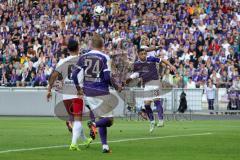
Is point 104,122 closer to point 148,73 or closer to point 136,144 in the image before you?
point 136,144

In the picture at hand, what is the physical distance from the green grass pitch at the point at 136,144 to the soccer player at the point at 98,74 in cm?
56

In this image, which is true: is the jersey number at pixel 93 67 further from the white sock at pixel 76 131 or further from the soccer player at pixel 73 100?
the white sock at pixel 76 131

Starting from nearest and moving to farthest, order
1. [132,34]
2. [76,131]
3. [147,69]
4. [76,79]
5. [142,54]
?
[76,131] → [76,79] → [142,54] → [147,69] → [132,34]

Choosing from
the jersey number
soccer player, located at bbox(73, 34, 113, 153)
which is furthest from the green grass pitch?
the jersey number

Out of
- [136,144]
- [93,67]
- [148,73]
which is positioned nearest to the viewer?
[93,67]

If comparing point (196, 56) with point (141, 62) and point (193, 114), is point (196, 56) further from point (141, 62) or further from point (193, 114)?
point (141, 62)

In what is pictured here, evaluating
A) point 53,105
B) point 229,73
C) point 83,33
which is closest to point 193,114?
point 229,73

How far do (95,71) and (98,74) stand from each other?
8 centimetres

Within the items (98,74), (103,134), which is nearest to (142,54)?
(98,74)

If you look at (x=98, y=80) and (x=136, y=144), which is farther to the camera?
(x=136, y=144)

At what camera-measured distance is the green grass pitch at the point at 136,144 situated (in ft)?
50.5

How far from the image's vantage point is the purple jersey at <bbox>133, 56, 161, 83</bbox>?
24.6 meters

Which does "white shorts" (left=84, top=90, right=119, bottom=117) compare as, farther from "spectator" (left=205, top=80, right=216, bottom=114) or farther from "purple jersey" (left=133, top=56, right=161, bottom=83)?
"spectator" (left=205, top=80, right=216, bottom=114)

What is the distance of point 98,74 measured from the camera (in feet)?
53.8
